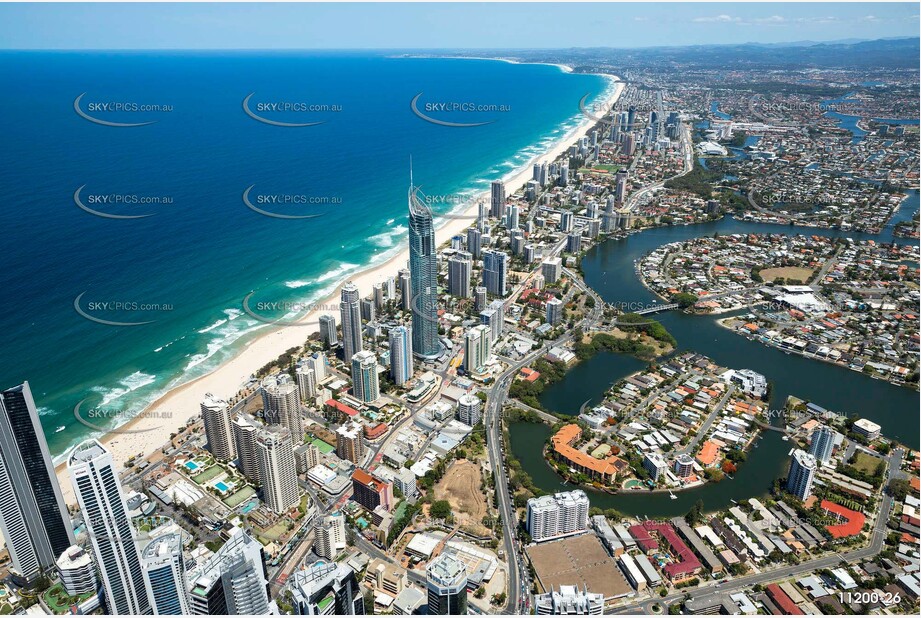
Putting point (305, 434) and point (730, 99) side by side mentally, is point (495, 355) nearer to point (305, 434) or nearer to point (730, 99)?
point (305, 434)

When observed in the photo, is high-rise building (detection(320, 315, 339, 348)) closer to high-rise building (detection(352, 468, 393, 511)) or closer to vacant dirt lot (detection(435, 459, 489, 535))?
vacant dirt lot (detection(435, 459, 489, 535))

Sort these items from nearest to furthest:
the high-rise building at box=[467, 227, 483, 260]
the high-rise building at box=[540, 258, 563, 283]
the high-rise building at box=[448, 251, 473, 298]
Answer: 1. the high-rise building at box=[448, 251, 473, 298]
2. the high-rise building at box=[540, 258, 563, 283]
3. the high-rise building at box=[467, 227, 483, 260]

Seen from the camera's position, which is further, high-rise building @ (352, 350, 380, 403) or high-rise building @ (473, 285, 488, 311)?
high-rise building @ (473, 285, 488, 311)

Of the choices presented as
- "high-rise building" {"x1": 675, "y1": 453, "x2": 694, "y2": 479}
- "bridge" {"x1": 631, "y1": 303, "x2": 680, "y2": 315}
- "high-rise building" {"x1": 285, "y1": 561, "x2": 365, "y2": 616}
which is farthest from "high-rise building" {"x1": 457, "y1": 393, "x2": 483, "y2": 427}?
"bridge" {"x1": 631, "y1": 303, "x2": 680, "y2": 315}

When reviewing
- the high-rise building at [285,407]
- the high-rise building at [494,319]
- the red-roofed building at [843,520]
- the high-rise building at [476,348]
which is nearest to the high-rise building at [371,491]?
the high-rise building at [285,407]

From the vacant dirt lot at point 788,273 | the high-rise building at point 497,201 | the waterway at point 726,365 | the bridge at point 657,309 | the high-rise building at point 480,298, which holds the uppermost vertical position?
the high-rise building at point 497,201

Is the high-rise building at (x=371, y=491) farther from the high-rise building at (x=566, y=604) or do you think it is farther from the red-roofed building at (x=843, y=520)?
the red-roofed building at (x=843, y=520)
